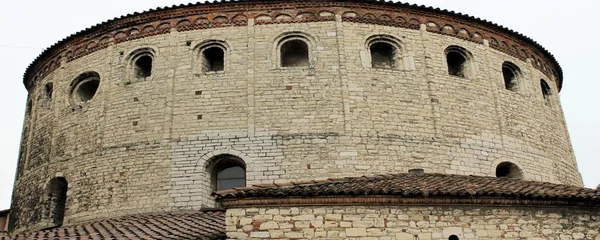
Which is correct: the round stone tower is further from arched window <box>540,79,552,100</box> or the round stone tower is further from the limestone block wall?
the limestone block wall

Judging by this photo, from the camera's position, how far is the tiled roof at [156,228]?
32.8ft

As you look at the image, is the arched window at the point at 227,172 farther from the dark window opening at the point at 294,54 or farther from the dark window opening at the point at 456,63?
the dark window opening at the point at 456,63

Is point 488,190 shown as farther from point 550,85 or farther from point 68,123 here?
point 68,123

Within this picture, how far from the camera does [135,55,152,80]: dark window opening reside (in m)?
16.0

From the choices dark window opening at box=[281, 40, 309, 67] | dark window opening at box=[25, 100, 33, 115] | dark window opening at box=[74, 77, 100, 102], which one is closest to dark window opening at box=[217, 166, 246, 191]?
dark window opening at box=[281, 40, 309, 67]

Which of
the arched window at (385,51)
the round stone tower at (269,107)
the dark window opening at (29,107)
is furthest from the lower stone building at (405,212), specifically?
the dark window opening at (29,107)

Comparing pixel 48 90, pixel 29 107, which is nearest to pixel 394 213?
pixel 48 90

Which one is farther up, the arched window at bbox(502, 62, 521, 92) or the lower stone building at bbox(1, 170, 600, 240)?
the arched window at bbox(502, 62, 521, 92)

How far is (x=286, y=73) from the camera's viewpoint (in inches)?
583

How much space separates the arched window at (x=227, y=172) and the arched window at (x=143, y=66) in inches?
138

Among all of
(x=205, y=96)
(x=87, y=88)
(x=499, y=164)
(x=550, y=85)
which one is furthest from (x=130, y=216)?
(x=550, y=85)

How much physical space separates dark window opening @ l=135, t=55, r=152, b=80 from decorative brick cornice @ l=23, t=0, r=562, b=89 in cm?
64

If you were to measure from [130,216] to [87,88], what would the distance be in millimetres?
5086

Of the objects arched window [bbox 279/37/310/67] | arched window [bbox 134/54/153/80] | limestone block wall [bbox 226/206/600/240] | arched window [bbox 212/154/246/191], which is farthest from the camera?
arched window [bbox 134/54/153/80]
